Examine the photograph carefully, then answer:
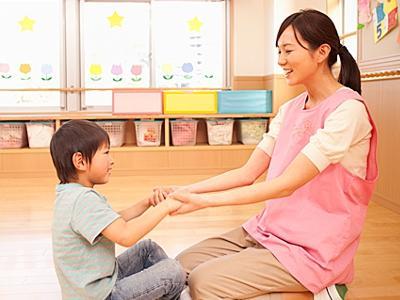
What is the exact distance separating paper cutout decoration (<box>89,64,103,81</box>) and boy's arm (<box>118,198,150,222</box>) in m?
3.99

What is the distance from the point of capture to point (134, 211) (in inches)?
66.2

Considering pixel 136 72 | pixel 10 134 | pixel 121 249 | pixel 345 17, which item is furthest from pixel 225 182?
pixel 136 72

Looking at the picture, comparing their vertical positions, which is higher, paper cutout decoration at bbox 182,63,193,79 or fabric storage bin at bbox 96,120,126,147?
paper cutout decoration at bbox 182,63,193,79

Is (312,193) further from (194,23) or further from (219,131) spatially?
(194,23)

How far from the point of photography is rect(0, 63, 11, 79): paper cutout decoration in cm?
544

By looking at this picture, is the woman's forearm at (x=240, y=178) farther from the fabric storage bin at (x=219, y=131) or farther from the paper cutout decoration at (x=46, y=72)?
the paper cutout decoration at (x=46, y=72)

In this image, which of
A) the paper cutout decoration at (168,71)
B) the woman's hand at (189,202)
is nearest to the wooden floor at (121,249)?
the woman's hand at (189,202)

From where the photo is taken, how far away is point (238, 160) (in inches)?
200

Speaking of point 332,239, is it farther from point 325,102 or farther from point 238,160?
point 238,160

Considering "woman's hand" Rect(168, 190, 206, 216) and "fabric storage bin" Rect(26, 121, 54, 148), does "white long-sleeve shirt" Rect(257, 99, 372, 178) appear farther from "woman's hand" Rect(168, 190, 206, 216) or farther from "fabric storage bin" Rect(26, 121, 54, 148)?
"fabric storage bin" Rect(26, 121, 54, 148)

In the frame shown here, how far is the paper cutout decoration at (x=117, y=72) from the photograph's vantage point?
5.55 meters

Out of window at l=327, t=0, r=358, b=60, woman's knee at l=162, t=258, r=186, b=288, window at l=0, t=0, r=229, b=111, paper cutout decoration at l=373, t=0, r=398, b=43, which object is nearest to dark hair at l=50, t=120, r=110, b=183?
woman's knee at l=162, t=258, r=186, b=288

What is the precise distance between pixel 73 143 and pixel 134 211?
12.7 inches

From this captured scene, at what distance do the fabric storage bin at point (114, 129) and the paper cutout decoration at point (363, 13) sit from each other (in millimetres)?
2260
